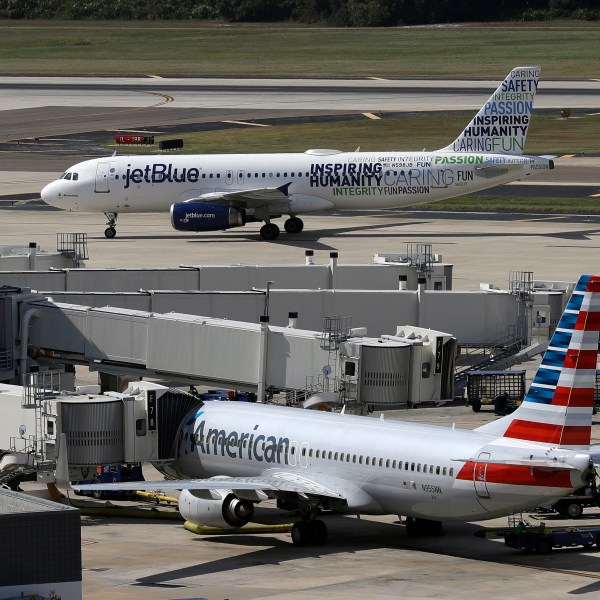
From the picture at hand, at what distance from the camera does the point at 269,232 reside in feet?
337

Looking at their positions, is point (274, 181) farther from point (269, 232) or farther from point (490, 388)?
point (490, 388)

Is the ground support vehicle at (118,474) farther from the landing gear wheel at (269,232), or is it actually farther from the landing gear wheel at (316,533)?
the landing gear wheel at (269,232)

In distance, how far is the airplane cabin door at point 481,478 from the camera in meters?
40.4

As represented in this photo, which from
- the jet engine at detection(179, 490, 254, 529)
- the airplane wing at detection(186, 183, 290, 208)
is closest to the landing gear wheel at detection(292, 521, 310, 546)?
A: the jet engine at detection(179, 490, 254, 529)

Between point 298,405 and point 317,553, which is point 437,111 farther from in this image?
point 317,553

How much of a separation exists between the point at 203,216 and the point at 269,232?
4960 mm

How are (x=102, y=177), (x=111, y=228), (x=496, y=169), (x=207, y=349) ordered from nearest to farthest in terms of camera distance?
(x=207, y=349) → (x=496, y=169) → (x=102, y=177) → (x=111, y=228)

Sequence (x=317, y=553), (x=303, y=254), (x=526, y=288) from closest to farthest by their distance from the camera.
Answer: (x=317, y=553) < (x=526, y=288) < (x=303, y=254)

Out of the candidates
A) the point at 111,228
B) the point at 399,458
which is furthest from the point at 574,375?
the point at 111,228

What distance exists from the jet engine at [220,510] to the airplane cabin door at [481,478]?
699 cm

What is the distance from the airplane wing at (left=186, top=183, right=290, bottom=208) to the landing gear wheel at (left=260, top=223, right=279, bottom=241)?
5.63 feet

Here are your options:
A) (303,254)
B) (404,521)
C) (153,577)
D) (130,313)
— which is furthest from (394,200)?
(153,577)

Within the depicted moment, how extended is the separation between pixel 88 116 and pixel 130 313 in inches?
4788

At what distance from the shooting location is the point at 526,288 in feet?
223
